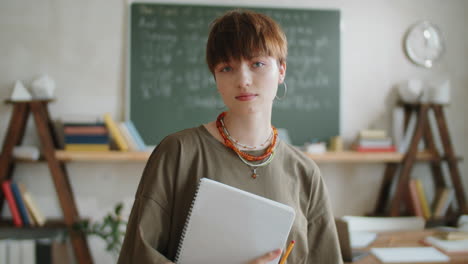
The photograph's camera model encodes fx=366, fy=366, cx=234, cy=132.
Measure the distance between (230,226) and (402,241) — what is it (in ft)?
5.11

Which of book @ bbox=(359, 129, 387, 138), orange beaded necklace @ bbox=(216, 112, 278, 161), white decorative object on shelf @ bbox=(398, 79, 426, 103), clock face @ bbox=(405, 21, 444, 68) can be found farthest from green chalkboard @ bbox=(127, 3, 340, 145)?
orange beaded necklace @ bbox=(216, 112, 278, 161)

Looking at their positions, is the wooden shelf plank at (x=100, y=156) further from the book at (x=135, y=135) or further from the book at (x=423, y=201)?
the book at (x=423, y=201)

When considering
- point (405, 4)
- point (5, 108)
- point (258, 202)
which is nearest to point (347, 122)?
point (405, 4)

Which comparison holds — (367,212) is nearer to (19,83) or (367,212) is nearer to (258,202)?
(258,202)

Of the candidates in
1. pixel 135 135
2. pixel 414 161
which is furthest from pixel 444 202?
pixel 135 135

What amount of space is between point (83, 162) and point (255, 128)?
2.02 metres

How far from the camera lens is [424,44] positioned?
2766mm

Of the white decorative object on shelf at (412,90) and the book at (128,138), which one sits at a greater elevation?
the white decorative object on shelf at (412,90)

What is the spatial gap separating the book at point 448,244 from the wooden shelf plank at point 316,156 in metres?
→ 0.67

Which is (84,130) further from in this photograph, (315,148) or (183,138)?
(183,138)

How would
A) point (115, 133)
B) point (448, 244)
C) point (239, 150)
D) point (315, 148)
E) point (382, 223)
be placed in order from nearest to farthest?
point (239, 150) < point (448, 244) < point (382, 223) < point (115, 133) < point (315, 148)

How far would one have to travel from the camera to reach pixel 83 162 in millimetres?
2570

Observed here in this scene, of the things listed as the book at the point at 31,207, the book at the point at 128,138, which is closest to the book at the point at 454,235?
the book at the point at 128,138

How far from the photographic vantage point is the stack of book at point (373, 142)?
101 inches
